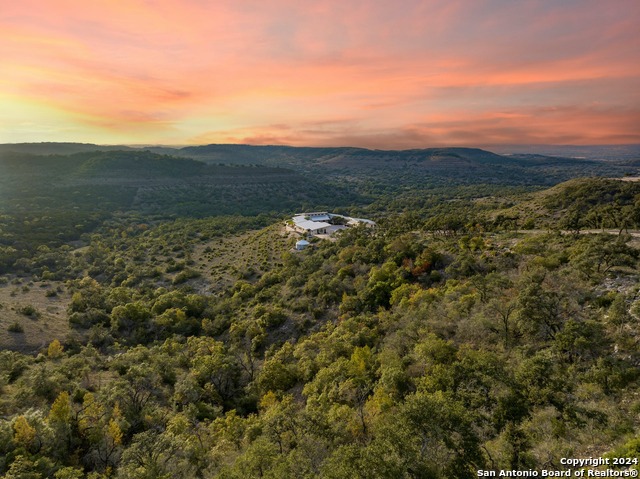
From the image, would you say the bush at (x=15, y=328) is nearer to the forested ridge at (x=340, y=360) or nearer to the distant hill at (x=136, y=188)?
the forested ridge at (x=340, y=360)

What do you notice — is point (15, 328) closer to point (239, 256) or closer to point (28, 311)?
point (28, 311)

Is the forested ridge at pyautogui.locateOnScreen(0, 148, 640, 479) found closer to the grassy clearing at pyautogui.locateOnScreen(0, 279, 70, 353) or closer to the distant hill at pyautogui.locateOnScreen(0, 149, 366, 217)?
the grassy clearing at pyautogui.locateOnScreen(0, 279, 70, 353)

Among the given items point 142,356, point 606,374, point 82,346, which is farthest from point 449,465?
point 82,346

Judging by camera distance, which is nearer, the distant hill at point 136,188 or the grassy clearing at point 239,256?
the grassy clearing at point 239,256

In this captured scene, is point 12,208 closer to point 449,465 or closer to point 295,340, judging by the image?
point 295,340

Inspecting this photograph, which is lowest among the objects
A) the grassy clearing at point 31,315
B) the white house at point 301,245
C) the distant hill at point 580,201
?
the grassy clearing at point 31,315

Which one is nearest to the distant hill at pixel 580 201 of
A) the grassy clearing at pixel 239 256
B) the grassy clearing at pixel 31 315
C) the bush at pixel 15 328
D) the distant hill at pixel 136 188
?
the grassy clearing at pixel 239 256

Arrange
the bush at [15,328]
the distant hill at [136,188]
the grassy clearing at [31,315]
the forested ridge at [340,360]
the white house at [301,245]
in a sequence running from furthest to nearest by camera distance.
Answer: the distant hill at [136,188] < the white house at [301,245] < the bush at [15,328] < the grassy clearing at [31,315] < the forested ridge at [340,360]

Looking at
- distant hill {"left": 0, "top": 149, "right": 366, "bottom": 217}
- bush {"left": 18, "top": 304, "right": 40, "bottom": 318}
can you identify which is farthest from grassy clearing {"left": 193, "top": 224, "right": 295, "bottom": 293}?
distant hill {"left": 0, "top": 149, "right": 366, "bottom": 217}
